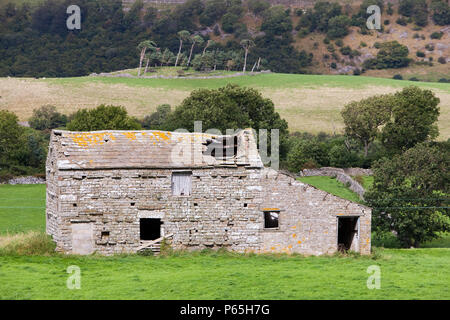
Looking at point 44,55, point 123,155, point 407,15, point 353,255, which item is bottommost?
point 353,255

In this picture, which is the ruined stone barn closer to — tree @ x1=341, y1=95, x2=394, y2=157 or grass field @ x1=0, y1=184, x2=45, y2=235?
grass field @ x1=0, y1=184, x2=45, y2=235

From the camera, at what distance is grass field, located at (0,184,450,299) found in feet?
79.5

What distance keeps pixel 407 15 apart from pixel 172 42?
67900 millimetres

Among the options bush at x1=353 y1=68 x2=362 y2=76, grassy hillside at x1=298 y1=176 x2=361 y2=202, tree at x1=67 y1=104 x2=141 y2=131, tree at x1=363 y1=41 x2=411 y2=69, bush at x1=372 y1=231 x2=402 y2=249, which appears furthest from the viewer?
tree at x1=363 y1=41 x2=411 y2=69

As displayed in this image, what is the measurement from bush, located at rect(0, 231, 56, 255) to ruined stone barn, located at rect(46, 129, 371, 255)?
1.39ft

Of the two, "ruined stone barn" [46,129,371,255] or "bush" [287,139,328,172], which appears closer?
"ruined stone barn" [46,129,371,255]

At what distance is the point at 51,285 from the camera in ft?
83.1

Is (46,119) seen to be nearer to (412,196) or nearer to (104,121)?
(104,121)

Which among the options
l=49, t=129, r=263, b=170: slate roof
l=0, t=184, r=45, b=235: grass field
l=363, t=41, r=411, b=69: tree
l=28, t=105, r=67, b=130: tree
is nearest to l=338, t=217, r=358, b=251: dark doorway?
l=49, t=129, r=263, b=170: slate roof

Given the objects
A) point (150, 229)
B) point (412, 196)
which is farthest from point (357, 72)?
point (150, 229)

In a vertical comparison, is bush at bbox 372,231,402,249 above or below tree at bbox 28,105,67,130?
below

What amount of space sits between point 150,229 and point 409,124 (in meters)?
47.4

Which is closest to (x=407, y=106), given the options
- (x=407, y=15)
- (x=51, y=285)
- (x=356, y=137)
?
(x=356, y=137)

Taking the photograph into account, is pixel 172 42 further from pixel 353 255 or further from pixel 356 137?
pixel 353 255
